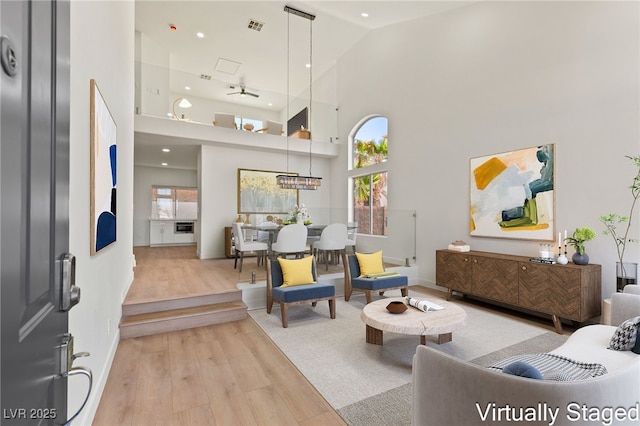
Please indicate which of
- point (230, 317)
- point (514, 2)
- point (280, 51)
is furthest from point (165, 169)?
point (514, 2)

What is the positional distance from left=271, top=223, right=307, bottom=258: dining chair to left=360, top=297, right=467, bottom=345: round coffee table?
6.32 ft

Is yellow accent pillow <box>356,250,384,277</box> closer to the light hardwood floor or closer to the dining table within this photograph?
the dining table

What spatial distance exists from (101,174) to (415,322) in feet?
9.58

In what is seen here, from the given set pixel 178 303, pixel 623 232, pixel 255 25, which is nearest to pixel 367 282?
pixel 178 303

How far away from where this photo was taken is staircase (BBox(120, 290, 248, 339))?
3.38 m

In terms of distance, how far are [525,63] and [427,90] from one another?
169 cm

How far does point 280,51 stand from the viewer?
23.8ft

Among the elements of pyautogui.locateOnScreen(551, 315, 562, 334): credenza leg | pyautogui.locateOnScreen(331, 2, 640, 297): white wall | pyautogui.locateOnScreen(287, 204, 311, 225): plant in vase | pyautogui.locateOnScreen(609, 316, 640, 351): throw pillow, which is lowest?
pyautogui.locateOnScreen(551, 315, 562, 334): credenza leg

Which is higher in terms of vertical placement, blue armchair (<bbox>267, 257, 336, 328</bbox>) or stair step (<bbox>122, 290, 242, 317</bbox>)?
blue armchair (<bbox>267, 257, 336, 328</bbox>)

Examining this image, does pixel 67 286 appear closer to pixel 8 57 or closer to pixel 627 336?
pixel 8 57

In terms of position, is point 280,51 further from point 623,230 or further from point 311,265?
point 623,230

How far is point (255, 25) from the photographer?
6.16 meters

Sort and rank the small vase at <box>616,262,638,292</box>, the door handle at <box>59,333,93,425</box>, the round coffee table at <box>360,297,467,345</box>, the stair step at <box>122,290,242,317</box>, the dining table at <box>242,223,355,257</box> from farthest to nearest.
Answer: the dining table at <box>242,223,355,257</box>, the stair step at <box>122,290,242,317</box>, the small vase at <box>616,262,638,292</box>, the round coffee table at <box>360,297,467,345</box>, the door handle at <box>59,333,93,425</box>

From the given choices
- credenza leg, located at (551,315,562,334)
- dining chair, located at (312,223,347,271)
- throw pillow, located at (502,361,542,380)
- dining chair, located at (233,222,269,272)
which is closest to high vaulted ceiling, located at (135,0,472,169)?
dining chair, located at (233,222,269,272)
